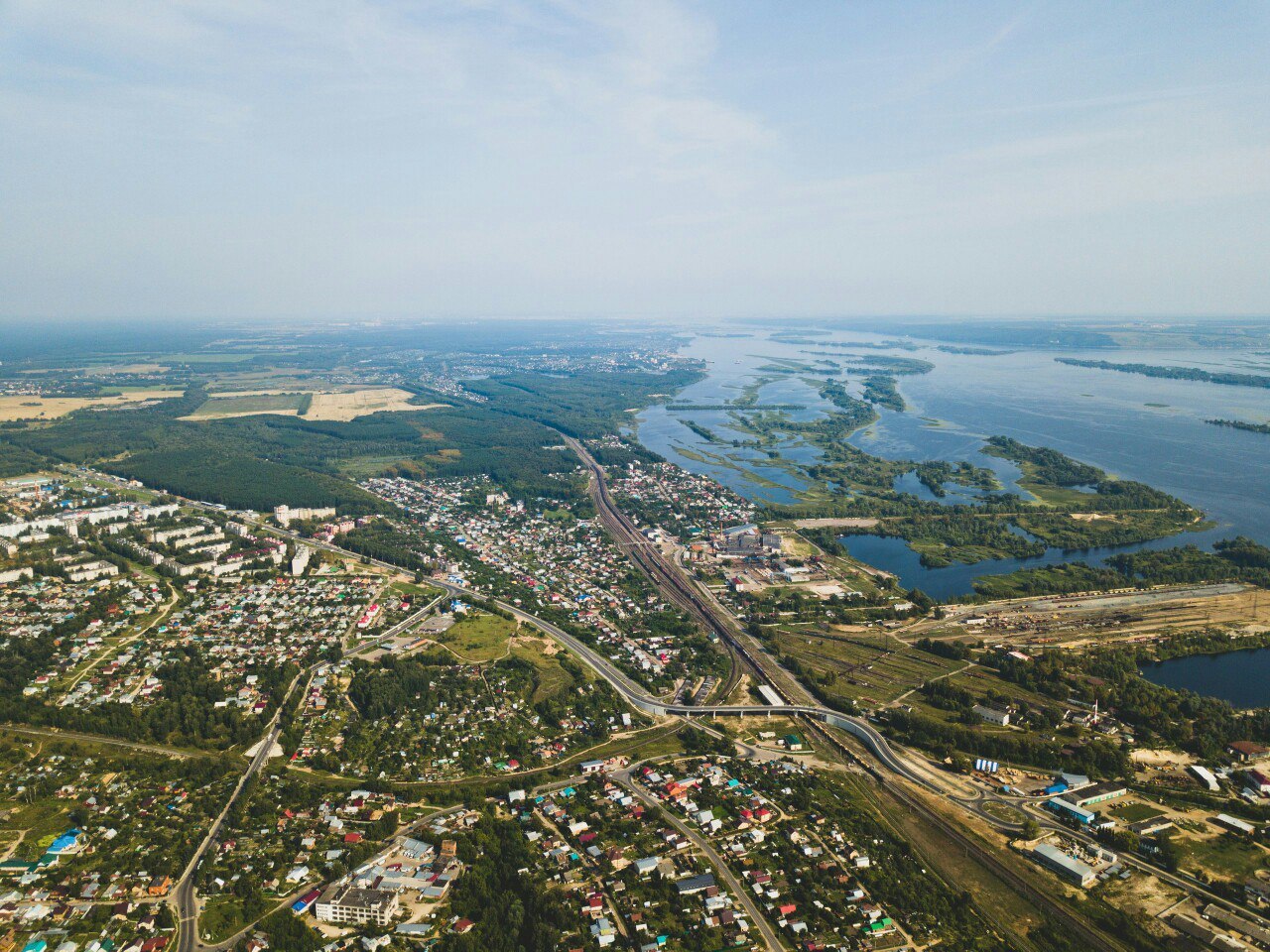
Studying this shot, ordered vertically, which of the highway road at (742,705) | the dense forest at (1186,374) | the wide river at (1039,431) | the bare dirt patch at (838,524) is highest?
the dense forest at (1186,374)

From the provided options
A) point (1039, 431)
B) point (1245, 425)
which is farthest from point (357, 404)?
point (1245, 425)

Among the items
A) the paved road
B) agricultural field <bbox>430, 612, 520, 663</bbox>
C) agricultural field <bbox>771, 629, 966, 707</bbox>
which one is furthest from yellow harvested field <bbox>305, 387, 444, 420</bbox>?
the paved road

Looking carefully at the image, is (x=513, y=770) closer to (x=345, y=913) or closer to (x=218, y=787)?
(x=345, y=913)

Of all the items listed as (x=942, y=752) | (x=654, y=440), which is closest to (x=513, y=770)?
(x=942, y=752)

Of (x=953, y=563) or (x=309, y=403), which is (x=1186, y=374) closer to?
(x=953, y=563)

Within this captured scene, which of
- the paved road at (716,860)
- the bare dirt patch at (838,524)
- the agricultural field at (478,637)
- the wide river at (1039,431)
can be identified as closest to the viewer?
the paved road at (716,860)

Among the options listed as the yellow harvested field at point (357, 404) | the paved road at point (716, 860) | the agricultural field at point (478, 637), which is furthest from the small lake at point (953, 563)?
the yellow harvested field at point (357, 404)

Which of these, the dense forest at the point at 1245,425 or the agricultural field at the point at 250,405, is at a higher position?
the dense forest at the point at 1245,425

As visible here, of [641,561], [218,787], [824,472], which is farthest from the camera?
[824,472]

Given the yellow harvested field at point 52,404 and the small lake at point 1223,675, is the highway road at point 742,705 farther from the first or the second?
the yellow harvested field at point 52,404
